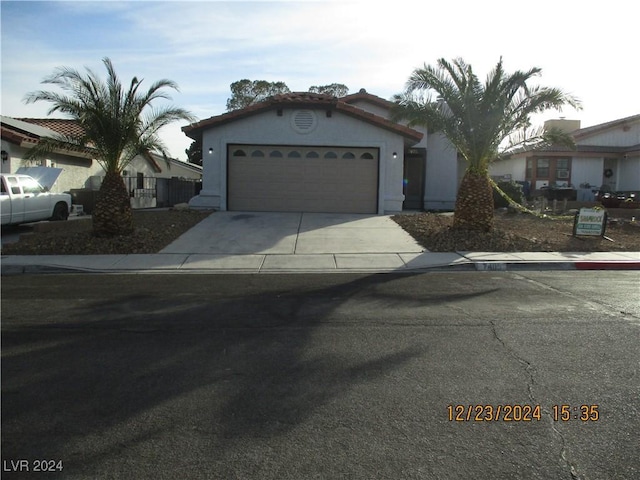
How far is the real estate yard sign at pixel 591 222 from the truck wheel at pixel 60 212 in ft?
52.9

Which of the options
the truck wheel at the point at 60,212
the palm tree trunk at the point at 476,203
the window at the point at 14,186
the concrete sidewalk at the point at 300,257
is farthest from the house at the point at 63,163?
the palm tree trunk at the point at 476,203

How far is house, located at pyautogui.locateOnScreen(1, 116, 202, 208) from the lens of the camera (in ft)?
58.4

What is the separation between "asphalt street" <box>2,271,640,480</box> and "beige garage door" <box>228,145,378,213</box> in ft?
37.8

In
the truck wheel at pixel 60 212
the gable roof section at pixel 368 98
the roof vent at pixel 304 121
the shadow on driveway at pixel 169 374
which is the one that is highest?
the gable roof section at pixel 368 98

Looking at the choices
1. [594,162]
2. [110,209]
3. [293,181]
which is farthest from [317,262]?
[594,162]

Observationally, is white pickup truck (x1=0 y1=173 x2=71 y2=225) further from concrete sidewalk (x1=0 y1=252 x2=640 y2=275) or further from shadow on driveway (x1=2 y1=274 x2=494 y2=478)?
shadow on driveway (x1=2 y1=274 x2=494 y2=478)

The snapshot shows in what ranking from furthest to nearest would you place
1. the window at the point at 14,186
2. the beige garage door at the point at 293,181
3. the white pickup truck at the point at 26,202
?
the beige garage door at the point at 293,181, the window at the point at 14,186, the white pickup truck at the point at 26,202

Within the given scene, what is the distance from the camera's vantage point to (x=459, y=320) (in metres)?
6.57

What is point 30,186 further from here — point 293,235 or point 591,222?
point 591,222

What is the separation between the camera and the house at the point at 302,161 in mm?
19188

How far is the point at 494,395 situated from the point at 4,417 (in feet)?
12.8

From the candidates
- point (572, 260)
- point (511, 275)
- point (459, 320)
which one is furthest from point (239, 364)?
point (572, 260)

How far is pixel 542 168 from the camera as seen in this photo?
29.6 metres

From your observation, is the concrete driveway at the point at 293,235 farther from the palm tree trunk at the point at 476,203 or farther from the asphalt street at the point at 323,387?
the asphalt street at the point at 323,387
